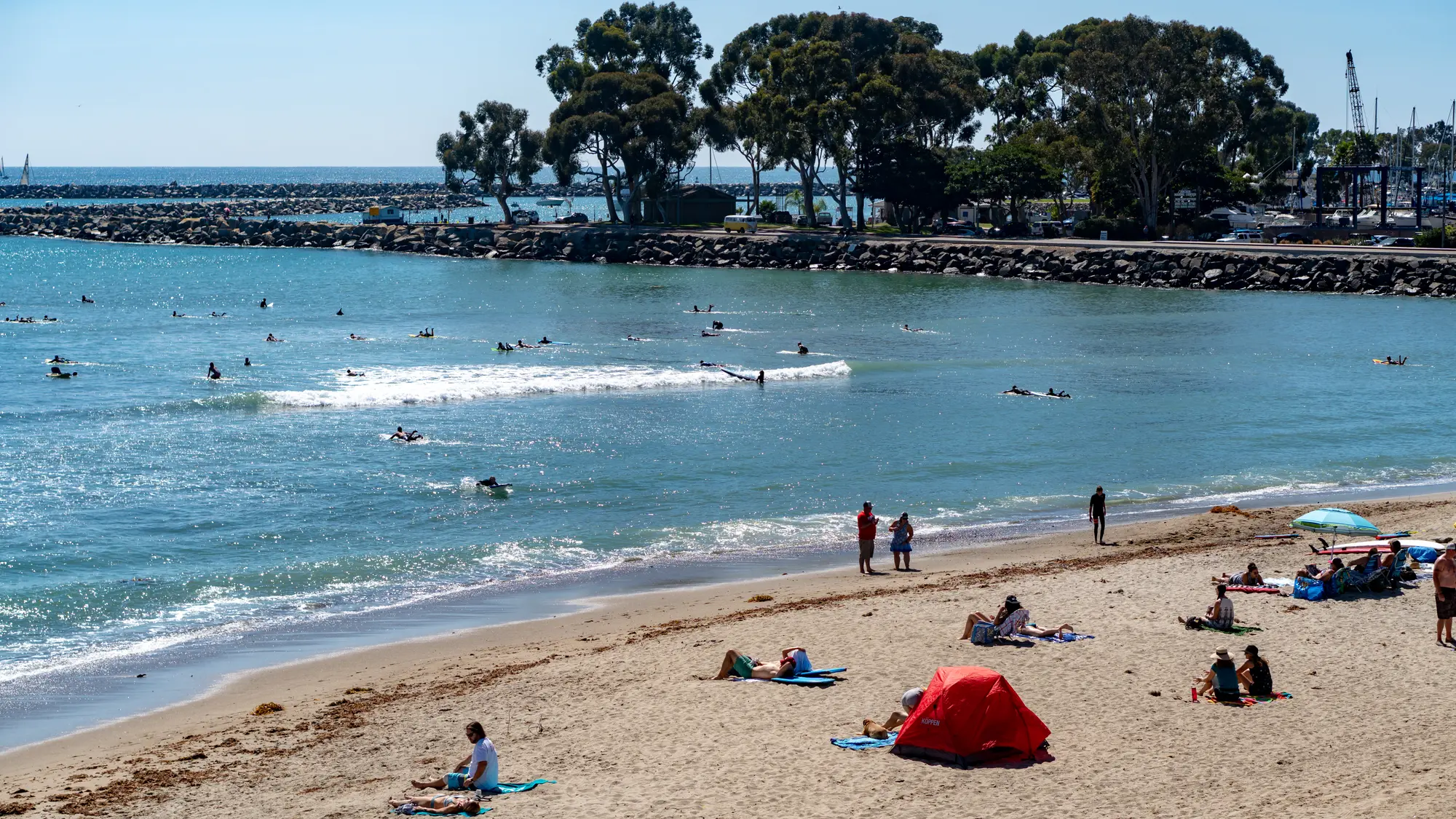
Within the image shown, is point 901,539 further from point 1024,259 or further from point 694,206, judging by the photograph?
point 694,206

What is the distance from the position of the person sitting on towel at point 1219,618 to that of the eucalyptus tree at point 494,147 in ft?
320

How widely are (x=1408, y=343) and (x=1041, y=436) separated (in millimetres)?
25584

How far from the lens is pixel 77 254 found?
361 feet

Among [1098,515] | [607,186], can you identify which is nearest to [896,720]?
[1098,515]

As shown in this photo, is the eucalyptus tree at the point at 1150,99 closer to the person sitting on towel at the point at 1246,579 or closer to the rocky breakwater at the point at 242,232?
the rocky breakwater at the point at 242,232

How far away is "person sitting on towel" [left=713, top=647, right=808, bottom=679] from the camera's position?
16.4 metres

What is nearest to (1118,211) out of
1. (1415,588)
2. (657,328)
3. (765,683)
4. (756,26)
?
(756,26)

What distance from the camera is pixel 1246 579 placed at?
2044cm

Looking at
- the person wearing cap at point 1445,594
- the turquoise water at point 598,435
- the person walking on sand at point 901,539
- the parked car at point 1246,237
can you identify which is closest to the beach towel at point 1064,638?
the person wearing cap at point 1445,594

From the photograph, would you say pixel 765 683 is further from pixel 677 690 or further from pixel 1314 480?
pixel 1314 480

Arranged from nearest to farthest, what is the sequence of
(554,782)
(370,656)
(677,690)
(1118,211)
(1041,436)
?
(554,782), (677,690), (370,656), (1041,436), (1118,211)

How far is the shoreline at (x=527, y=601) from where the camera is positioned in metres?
18.5

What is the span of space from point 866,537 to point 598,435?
14.9 m

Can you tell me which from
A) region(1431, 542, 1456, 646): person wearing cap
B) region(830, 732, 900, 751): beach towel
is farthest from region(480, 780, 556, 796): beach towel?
region(1431, 542, 1456, 646): person wearing cap
